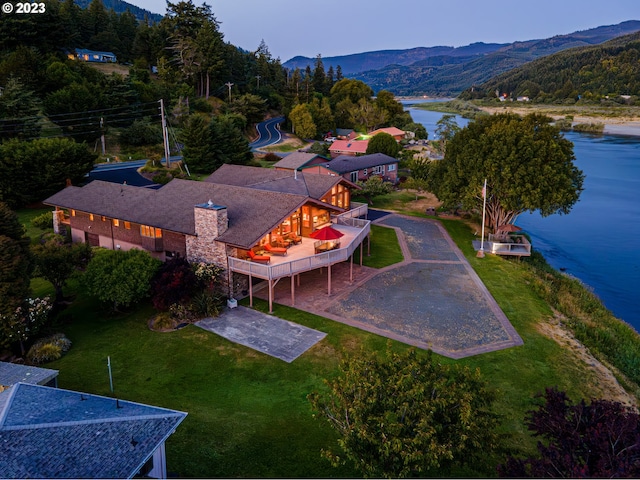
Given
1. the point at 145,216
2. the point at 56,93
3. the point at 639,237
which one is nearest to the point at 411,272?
the point at 145,216

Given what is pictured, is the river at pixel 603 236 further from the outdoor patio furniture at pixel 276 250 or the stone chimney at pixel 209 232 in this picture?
the stone chimney at pixel 209 232

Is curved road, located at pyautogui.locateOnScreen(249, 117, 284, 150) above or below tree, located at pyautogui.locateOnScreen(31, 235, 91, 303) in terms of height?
above

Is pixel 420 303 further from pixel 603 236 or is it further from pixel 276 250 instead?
pixel 603 236

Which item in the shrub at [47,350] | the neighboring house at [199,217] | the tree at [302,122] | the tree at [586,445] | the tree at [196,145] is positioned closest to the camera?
the tree at [586,445]

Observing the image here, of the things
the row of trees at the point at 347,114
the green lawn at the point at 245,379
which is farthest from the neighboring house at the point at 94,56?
the green lawn at the point at 245,379

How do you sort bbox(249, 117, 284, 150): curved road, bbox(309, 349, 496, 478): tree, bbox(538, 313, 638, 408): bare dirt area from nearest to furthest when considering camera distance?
1. bbox(309, 349, 496, 478): tree
2. bbox(538, 313, 638, 408): bare dirt area
3. bbox(249, 117, 284, 150): curved road

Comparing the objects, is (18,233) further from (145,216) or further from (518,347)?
(518,347)

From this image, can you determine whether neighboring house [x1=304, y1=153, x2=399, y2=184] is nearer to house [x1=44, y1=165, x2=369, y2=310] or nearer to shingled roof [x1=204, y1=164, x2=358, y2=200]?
shingled roof [x1=204, y1=164, x2=358, y2=200]

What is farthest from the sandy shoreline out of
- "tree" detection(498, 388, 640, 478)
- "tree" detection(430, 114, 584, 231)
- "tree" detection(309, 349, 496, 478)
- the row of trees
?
"tree" detection(498, 388, 640, 478)
